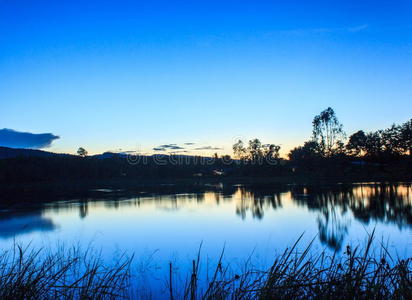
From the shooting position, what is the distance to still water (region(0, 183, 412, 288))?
10.1 m

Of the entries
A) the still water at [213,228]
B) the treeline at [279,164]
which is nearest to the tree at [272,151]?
the treeline at [279,164]

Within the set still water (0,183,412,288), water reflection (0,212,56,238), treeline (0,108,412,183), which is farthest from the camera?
treeline (0,108,412,183)

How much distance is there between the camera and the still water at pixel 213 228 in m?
10.1

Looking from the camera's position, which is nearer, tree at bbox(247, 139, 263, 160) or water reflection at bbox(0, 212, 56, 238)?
water reflection at bbox(0, 212, 56, 238)

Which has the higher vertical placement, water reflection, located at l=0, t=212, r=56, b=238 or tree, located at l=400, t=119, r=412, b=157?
tree, located at l=400, t=119, r=412, b=157

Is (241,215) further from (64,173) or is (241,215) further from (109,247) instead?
(64,173)

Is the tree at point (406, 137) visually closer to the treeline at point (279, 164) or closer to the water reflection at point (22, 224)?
the treeline at point (279, 164)

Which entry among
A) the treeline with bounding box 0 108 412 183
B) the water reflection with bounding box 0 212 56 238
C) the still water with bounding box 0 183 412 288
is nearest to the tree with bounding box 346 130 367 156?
the treeline with bounding box 0 108 412 183

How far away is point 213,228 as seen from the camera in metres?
14.5

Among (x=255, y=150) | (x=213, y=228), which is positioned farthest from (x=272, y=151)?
(x=213, y=228)

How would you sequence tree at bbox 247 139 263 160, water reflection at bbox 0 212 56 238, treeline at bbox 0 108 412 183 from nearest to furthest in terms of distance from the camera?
water reflection at bbox 0 212 56 238 < treeline at bbox 0 108 412 183 < tree at bbox 247 139 263 160

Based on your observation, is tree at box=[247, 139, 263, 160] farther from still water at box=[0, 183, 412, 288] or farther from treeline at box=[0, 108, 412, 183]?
still water at box=[0, 183, 412, 288]

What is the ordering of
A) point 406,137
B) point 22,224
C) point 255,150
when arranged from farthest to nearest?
point 255,150
point 406,137
point 22,224

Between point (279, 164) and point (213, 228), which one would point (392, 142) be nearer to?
point (279, 164)
